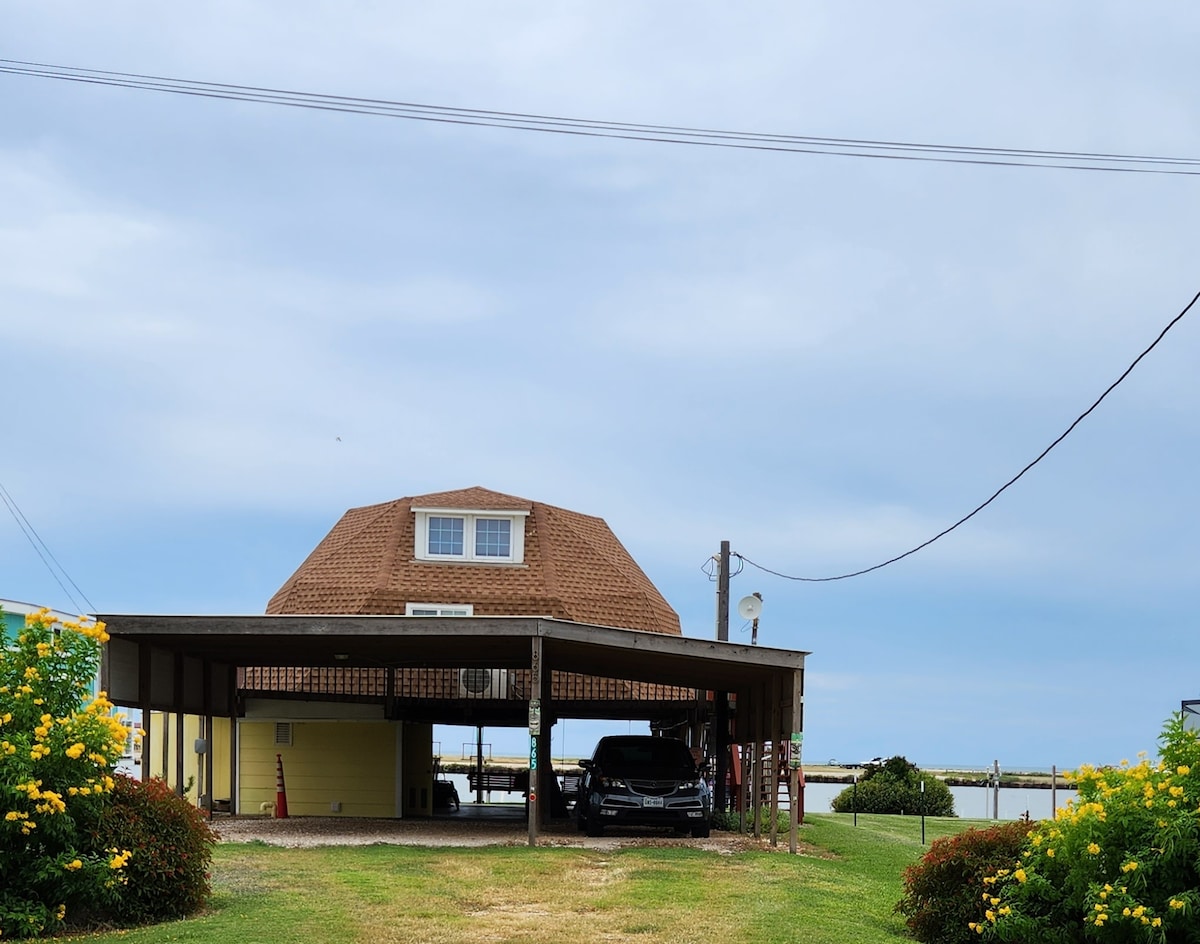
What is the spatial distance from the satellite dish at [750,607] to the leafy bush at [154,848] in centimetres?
1825

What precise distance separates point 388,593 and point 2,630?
1695cm

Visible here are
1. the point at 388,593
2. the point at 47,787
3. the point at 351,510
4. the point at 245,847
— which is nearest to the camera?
the point at 47,787

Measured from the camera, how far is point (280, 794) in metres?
28.7

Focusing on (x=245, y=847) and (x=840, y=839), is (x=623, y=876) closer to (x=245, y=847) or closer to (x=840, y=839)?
(x=245, y=847)

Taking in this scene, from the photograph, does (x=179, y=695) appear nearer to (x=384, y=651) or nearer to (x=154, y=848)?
(x=384, y=651)

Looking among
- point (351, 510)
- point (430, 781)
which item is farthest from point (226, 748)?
point (351, 510)

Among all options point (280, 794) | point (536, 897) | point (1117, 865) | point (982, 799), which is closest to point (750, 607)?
point (280, 794)

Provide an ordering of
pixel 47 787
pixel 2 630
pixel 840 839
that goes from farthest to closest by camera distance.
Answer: pixel 840 839 < pixel 2 630 < pixel 47 787

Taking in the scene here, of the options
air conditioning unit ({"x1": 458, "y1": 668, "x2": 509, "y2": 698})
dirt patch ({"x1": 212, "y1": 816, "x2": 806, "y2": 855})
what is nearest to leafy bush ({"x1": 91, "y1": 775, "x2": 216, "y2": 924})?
dirt patch ({"x1": 212, "y1": 816, "x2": 806, "y2": 855})

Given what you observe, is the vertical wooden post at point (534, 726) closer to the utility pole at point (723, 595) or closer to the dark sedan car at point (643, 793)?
the dark sedan car at point (643, 793)

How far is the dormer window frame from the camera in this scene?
1247 inches

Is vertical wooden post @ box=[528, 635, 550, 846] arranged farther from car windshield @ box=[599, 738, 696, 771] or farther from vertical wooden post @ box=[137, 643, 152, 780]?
vertical wooden post @ box=[137, 643, 152, 780]

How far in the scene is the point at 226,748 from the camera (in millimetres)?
31828

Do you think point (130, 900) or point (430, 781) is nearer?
point (130, 900)
